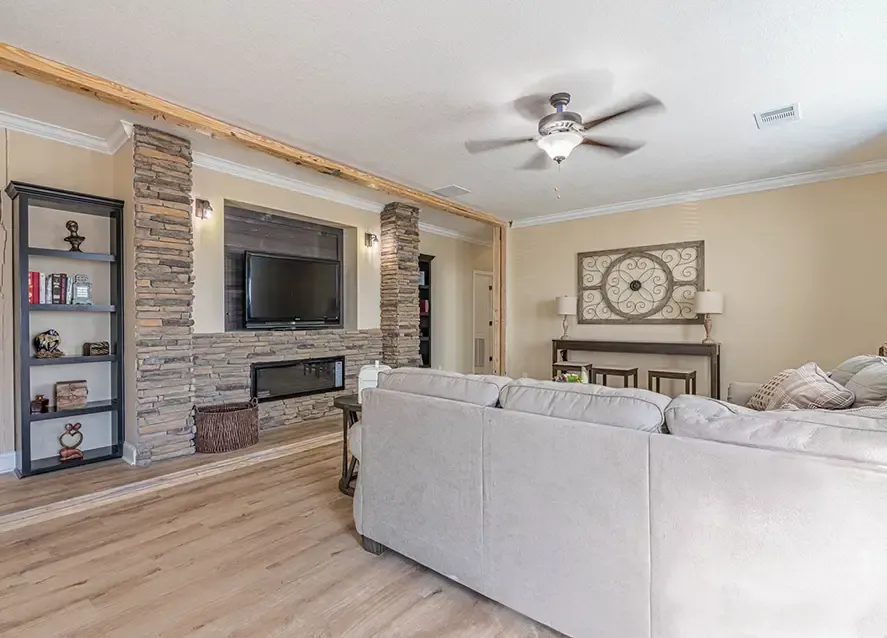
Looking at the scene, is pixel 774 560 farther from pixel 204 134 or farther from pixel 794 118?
pixel 204 134

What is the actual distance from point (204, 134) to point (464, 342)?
198 inches

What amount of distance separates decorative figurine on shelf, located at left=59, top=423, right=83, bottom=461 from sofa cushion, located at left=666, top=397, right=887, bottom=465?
412 centimetres

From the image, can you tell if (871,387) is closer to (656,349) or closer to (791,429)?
(791,429)

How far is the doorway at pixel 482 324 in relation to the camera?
310 inches

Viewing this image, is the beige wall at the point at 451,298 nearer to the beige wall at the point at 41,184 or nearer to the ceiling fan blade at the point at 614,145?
the ceiling fan blade at the point at 614,145

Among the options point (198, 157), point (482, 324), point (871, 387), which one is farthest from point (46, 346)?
point (482, 324)

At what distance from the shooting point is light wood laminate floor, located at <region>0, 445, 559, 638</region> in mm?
1765

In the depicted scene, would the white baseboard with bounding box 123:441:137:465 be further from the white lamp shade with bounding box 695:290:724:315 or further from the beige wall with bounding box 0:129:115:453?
the white lamp shade with bounding box 695:290:724:315

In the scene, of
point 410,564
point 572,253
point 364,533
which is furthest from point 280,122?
point 572,253

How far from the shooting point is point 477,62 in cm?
257

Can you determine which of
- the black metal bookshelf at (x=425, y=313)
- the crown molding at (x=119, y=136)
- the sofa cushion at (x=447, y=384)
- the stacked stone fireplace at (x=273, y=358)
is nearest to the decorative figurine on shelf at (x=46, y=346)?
the stacked stone fireplace at (x=273, y=358)

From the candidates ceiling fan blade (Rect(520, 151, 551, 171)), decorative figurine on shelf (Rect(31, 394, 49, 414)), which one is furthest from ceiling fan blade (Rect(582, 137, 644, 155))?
decorative figurine on shelf (Rect(31, 394, 49, 414))

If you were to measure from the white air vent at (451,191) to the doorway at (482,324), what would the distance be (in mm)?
2647

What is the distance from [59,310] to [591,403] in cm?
379
